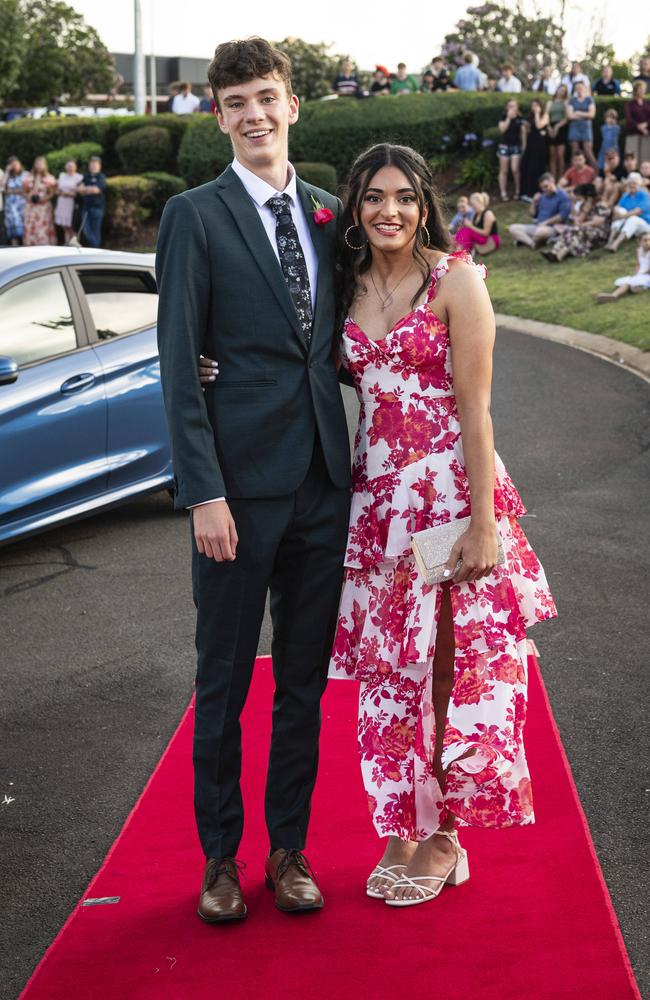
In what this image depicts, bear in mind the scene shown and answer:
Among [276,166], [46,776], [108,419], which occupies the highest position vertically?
[276,166]

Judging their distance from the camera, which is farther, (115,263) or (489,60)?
(489,60)

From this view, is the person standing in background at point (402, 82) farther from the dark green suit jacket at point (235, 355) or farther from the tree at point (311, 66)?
the dark green suit jacket at point (235, 355)

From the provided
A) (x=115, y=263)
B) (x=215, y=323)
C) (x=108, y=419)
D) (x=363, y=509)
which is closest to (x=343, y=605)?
(x=363, y=509)

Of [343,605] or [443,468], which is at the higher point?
[443,468]

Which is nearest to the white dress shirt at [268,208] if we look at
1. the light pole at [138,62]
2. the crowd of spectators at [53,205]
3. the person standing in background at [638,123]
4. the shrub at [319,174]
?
the person standing in background at [638,123]

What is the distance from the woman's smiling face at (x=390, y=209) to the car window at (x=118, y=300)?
4030 millimetres

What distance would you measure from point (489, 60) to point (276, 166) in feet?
158

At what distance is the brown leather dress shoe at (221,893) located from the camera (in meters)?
3.35

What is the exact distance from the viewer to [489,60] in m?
48.1

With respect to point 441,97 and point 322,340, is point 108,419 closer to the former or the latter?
point 322,340

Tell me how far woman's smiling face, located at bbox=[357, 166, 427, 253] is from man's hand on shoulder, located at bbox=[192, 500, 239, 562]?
2.76ft

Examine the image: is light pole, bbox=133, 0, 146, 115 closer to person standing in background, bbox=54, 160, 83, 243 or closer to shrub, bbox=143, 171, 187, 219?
shrub, bbox=143, 171, 187, 219

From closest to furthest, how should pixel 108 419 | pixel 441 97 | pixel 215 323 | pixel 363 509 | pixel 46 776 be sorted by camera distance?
pixel 215 323 < pixel 363 509 < pixel 46 776 < pixel 108 419 < pixel 441 97

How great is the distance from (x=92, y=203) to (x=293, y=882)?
22357 millimetres
